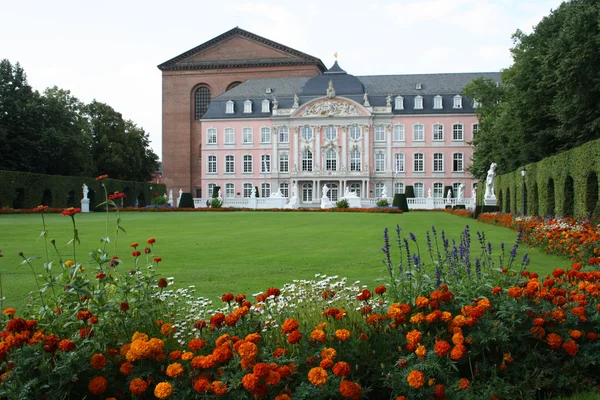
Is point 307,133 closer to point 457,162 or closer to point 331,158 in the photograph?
point 331,158

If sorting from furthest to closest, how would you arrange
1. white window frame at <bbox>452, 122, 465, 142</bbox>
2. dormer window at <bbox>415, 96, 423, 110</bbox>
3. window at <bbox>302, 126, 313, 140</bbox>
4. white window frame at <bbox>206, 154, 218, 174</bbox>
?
white window frame at <bbox>206, 154, 218, 174</bbox>, window at <bbox>302, 126, 313, 140</bbox>, dormer window at <bbox>415, 96, 423, 110</bbox>, white window frame at <bbox>452, 122, 465, 142</bbox>

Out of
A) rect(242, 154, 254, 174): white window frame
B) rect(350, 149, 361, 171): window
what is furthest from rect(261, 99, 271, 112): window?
rect(350, 149, 361, 171): window

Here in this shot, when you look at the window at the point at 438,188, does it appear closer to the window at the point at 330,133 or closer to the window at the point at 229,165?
the window at the point at 330,133

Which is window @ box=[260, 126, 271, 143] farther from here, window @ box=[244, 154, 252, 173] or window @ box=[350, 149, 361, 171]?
window @ box=[350, 149, 361, 171]

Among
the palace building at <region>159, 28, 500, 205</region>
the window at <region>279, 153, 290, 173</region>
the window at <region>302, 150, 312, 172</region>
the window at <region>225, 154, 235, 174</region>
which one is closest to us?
the palace building at <region>159, 28, 500, 205</region>

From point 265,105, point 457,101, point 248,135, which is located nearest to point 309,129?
point 265,105

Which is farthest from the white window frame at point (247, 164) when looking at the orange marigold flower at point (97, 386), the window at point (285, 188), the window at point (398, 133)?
the orange marigold flower at point (97, 386)

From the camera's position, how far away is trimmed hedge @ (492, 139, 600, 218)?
16781mm

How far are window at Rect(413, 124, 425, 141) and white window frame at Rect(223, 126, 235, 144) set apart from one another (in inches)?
733

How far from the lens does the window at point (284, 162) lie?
196 feet

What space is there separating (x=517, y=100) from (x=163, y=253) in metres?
23.6

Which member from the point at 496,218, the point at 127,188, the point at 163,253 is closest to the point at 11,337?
the point at 163,253

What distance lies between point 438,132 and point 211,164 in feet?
77.3

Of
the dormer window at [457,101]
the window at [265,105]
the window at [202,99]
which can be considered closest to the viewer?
the dormer window at [457,101]
